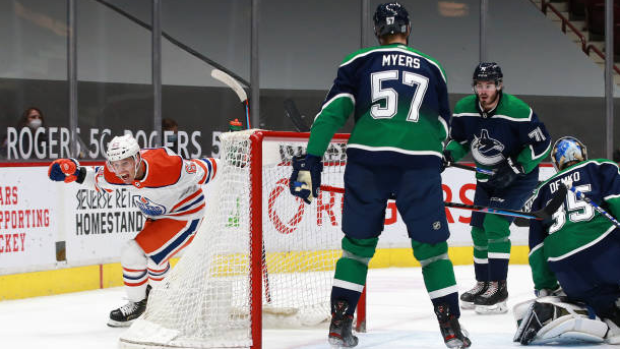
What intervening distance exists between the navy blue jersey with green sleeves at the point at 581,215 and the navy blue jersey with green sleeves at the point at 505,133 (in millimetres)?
905

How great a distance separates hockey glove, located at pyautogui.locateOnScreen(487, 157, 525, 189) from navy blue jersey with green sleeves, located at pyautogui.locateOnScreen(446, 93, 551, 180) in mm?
23

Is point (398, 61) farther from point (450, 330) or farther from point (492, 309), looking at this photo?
point (492, 309)

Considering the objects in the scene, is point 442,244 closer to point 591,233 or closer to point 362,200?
point 362,200

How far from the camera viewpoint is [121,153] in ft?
13.9

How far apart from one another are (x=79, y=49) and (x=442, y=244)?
400 centimetres

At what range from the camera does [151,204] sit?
14.8 feet

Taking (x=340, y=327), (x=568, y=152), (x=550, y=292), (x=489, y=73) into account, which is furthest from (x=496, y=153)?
(x=340, y=327)

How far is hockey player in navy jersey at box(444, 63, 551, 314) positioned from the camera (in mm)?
4695

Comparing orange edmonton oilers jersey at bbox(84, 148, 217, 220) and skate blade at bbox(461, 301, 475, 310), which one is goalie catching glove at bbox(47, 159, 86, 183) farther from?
skate blade at bbox(461, 301, 475, 310)

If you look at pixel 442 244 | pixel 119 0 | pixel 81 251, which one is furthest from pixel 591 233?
pixel 119 0

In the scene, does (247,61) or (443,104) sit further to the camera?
(247,61)

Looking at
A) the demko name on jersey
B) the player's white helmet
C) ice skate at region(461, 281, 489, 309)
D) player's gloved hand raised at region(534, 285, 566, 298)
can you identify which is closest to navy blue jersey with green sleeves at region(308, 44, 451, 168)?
the demko name on jersey

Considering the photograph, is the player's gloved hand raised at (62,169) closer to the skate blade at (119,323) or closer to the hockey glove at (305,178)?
the skate blade at (119,323)

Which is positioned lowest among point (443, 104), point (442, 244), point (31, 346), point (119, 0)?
point (31, 346)
